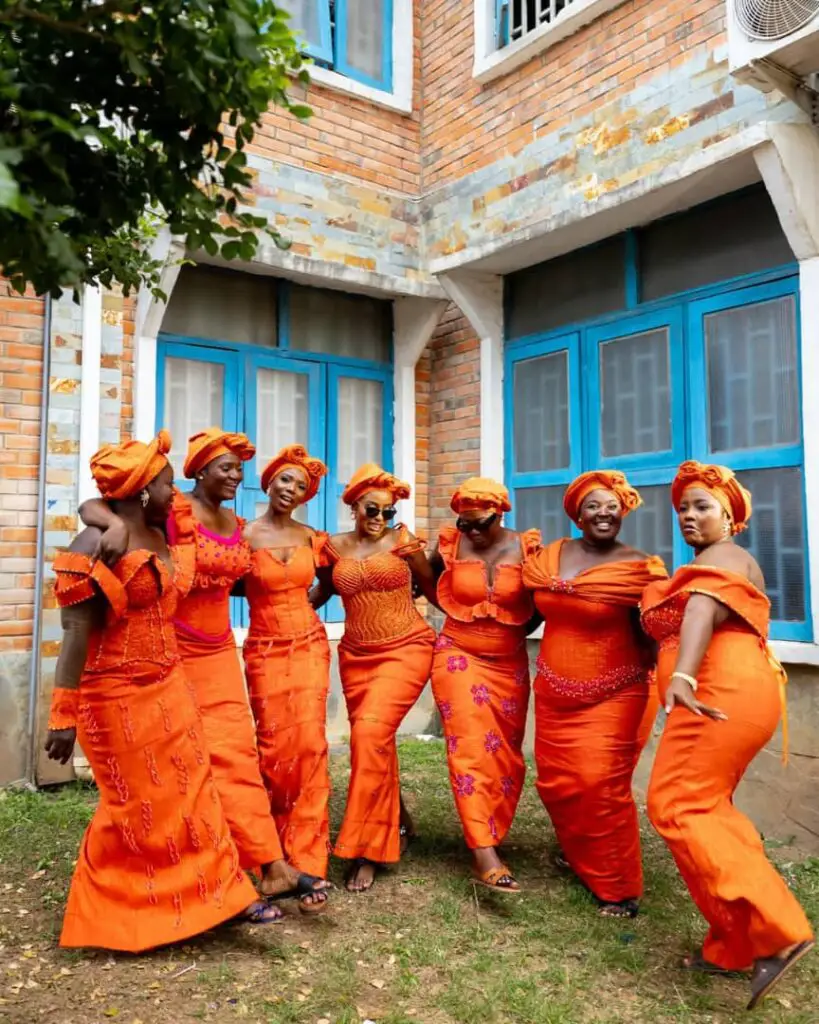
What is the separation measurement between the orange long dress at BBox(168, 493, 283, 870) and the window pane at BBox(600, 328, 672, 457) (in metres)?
3.15

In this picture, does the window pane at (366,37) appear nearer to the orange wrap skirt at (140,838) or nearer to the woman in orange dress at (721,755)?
the woman in orange dress at (721,755)

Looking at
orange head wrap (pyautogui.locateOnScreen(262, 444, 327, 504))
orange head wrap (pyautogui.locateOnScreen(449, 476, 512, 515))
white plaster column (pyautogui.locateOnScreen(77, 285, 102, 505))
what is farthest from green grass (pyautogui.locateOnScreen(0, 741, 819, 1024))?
white plaster column (pyautogui.locateOnScreen(77, 285, 102, 505))

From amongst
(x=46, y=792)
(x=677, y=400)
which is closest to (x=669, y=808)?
(x=677, y=400)

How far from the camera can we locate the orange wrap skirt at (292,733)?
416 centimetres

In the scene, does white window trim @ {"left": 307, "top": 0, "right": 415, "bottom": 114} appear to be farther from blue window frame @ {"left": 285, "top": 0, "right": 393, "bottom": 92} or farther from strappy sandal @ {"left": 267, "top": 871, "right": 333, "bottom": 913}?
strappy sandal @ {"left": 267, "top": 871, "right": 333, "bottom": 913}

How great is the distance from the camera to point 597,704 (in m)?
4.09

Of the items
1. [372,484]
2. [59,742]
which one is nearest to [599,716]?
[372,484]

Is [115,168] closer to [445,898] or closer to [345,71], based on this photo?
[445,898]

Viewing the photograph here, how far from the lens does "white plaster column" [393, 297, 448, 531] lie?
7543 millimetres

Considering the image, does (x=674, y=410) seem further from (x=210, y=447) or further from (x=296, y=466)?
(x=210, y=447)

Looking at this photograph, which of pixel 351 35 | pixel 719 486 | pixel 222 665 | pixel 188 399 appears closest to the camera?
pixel 719 486

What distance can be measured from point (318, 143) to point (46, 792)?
16.3 feet

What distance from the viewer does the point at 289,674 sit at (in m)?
4.30

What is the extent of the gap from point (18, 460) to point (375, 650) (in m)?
2.78
